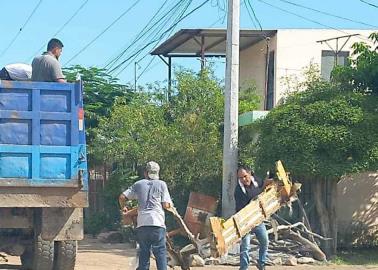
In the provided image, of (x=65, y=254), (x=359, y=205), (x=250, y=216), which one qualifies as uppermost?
(x=250, y=216)

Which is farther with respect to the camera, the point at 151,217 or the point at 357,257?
the point at 357,257

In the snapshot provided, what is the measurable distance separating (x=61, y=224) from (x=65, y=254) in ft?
2.77

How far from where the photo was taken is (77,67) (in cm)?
2559

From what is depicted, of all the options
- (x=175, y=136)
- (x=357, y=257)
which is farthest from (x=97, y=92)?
(x=357, y=257)

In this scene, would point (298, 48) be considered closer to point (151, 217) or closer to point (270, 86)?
point (270, 86)

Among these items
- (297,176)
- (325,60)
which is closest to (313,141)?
(297,176)

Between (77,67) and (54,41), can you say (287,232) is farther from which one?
(77,67)

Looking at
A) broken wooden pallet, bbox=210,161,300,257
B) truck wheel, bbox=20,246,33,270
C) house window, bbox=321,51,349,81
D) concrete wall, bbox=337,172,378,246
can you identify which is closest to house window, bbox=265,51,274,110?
house window, bbox=321,51,349,81

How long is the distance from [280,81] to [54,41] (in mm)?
13007

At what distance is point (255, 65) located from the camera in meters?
26.6

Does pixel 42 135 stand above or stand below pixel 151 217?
above

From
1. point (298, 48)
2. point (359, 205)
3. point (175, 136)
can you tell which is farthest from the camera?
point (298, 48)

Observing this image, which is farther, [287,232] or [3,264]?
[287,232]

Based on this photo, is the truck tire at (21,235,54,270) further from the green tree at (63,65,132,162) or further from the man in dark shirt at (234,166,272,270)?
the green tree at (63,65,132,162)
